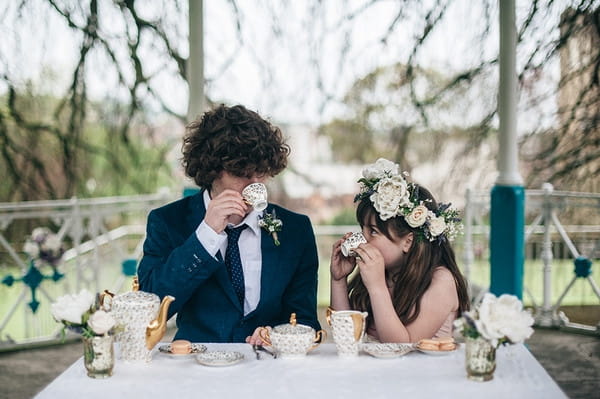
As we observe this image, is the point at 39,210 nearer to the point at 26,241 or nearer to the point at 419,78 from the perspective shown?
the point at 26,241

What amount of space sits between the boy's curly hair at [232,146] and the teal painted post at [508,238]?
2.08 meters

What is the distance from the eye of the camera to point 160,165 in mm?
5109

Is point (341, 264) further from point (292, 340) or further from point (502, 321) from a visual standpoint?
point (502, 321)

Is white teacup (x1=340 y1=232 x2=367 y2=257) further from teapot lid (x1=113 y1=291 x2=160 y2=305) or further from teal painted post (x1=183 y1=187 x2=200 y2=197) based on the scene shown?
teal painted post (x1=183 y1=187 x2=200 y2=197)

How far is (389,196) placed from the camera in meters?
1.99

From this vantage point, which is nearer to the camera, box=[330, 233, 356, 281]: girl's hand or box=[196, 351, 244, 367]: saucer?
box=[196, 351, 244, 367]: saucer

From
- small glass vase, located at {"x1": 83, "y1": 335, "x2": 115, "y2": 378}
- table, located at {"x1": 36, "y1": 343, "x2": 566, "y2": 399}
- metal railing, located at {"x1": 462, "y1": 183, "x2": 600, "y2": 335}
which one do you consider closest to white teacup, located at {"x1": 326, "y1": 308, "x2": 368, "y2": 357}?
table, located at {"x1": 36, "y1": 343, "x2": 566, "y2": 399}

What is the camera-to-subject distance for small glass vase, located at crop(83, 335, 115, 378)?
1576 millimetres

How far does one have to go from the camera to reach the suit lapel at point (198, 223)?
209 cm

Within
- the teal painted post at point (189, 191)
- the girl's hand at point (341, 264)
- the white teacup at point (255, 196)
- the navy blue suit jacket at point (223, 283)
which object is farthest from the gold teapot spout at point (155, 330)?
the teal painted post at point (189, 191)

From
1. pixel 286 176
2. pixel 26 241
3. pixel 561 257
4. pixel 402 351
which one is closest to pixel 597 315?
pixel 561 257

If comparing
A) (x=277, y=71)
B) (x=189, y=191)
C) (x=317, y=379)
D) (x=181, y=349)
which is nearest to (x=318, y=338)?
(x=317, y=379)

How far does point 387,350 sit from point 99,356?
753 mm

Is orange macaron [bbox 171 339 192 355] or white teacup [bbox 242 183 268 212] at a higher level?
white teacup [bbox 242 183 268 212]
